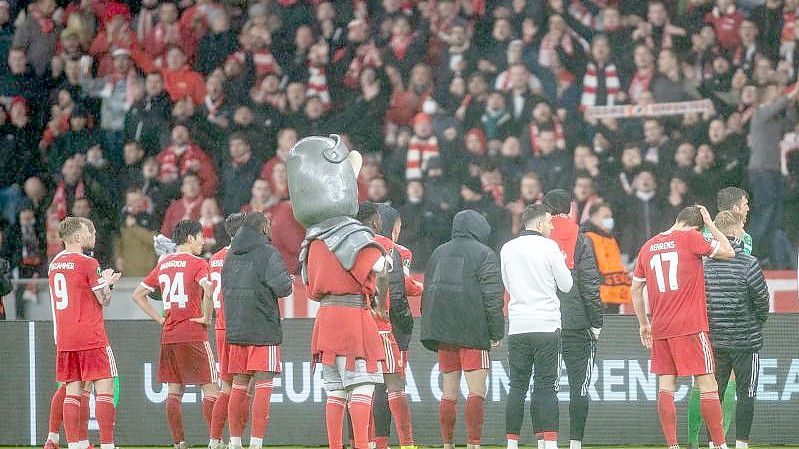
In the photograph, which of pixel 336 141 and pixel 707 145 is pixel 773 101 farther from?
pixel 336 141

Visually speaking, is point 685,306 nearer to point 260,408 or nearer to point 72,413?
point 260,408

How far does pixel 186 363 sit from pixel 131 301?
10.4ft

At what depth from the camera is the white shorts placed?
8875mm

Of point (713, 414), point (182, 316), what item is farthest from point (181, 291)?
point (713, 414)

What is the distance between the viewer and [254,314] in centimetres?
1049

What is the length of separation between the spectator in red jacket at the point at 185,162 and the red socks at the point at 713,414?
310 inches

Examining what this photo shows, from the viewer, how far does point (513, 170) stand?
15.8m

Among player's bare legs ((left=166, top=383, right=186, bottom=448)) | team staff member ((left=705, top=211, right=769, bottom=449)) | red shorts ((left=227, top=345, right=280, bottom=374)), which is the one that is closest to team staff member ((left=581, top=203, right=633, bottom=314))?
team staff member ((left=705, top=211, right=769, bottom=449))

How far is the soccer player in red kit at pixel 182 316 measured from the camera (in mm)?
11391

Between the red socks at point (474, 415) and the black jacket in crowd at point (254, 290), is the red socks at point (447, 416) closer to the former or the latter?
the red socks at point (474, 415)

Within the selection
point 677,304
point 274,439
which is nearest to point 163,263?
point 274,439

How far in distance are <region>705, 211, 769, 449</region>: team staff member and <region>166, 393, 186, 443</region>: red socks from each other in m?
4.26

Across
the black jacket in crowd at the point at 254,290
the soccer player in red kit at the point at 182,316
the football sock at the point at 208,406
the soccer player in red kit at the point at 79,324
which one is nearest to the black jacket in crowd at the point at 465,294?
the black jacket in crowd at the point at 254,290

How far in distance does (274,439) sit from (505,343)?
2.19 meters
